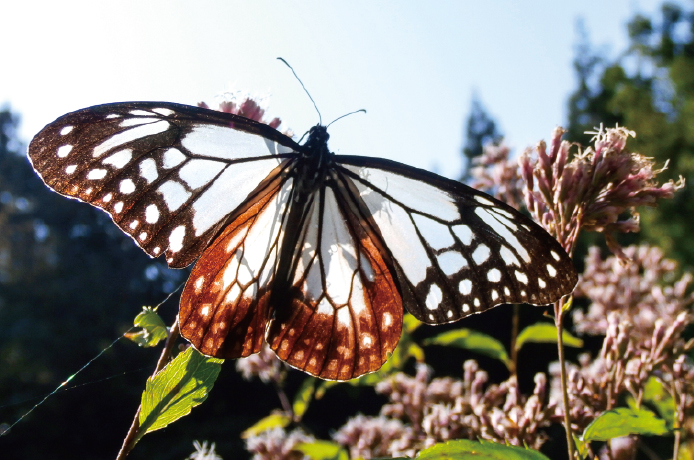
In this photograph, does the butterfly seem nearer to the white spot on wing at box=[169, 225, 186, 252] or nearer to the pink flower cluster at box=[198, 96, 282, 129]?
the white spot on wing at box=[169, 225, 186, 252]

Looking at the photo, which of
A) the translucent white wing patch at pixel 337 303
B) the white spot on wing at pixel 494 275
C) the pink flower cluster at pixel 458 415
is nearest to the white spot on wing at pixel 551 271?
the white spot on wing at pixel 494 275

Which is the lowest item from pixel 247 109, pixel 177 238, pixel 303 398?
pixel 303 398

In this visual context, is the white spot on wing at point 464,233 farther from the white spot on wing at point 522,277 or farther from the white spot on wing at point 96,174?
the white spot on wing at point 96,174

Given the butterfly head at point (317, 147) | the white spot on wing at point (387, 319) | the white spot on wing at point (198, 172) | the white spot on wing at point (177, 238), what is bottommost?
the white spot on wing at point (387, 319)

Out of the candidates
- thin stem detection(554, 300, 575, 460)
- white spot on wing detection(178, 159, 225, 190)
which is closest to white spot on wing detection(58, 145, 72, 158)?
white spot on wing detection(178, 159, 225, 190)

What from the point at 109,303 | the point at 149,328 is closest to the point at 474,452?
the point at 149,328

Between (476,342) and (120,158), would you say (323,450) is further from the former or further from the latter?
(120,158)

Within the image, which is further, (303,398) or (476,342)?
(303,398)
